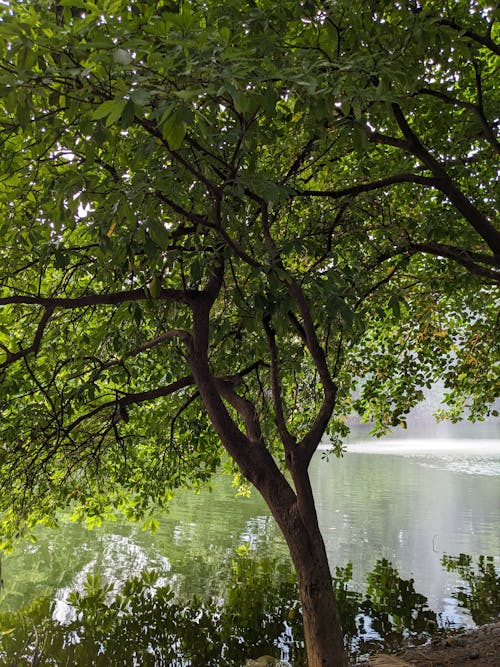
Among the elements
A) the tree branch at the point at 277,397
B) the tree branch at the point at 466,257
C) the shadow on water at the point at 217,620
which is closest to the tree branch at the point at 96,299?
the tree branch at the point at 277,397

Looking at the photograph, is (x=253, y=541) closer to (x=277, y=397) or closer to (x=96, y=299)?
(x=277, y=397)

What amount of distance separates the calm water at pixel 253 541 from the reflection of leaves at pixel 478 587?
0.25 metres

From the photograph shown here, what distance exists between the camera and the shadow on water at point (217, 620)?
8914 mm

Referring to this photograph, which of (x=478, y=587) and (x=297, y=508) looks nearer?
(x=297, y=508)

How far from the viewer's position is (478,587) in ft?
38.6

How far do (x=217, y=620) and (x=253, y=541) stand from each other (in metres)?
6.39

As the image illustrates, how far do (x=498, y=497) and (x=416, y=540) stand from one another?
9.95m

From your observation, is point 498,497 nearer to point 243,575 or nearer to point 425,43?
point 243,575

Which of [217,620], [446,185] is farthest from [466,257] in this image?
[217,620]

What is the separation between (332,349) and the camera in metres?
7.32

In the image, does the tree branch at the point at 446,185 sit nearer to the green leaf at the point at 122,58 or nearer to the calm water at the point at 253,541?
the green leaf at the point at 122,58

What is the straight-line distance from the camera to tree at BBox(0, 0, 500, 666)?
2.95 metres

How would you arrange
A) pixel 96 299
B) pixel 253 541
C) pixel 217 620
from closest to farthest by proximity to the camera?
pixel 96 299 → pixel 217 620 → pixel 253 541

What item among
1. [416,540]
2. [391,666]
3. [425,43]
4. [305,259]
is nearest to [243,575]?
[416,540]
